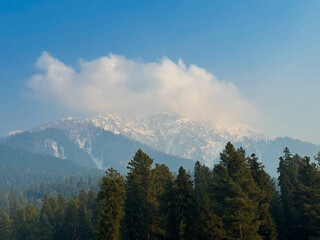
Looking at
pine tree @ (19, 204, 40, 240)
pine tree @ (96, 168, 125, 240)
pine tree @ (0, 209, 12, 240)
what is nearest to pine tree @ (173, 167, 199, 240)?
pine tree @ (96, 168, 125, 240)

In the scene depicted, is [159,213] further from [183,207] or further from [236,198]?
[236,198]

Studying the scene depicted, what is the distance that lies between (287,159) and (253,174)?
92.7 ft

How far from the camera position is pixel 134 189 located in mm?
54281

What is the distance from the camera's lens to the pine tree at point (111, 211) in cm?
4528

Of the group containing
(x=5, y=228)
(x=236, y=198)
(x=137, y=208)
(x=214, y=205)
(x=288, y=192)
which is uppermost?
(x=288, y=192)

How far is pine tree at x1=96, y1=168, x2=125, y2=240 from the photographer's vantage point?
4528 centimetres

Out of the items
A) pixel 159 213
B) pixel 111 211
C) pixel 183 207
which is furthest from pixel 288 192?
pixel 111 211

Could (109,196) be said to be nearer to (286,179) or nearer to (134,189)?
(134,189)

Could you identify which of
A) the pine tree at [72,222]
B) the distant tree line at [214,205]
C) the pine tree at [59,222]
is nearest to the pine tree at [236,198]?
the distant tree line at [214,205]

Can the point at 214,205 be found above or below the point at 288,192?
below

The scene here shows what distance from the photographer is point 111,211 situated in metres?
46.0

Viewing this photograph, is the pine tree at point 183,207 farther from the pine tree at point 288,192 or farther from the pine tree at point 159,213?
the pine tree at point 288,192

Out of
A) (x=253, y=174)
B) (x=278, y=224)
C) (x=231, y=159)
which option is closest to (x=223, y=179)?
(x=231, y=159)

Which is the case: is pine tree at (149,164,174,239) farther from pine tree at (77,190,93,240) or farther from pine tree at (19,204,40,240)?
pine tree at (19,204,40,240)
